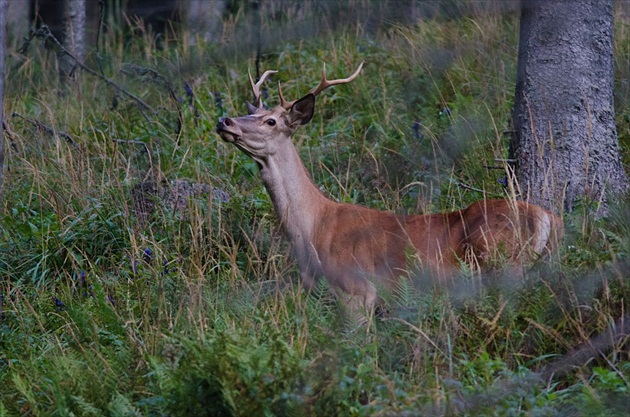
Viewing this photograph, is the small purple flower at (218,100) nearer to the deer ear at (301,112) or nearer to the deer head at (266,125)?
the deer head at (266,125)

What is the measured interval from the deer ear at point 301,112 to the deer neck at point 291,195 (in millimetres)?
239

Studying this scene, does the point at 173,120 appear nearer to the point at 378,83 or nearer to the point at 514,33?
the point at 378,83

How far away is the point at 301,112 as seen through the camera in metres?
6.28

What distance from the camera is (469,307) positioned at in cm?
425

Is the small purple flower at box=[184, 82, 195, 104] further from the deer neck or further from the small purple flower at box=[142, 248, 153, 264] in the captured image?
the small purple flower at box=[142, 248, 153, 264]

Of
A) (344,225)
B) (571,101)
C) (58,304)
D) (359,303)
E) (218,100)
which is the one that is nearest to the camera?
(359,303)

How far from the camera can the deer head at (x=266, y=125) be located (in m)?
5.90

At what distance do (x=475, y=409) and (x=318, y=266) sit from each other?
2328 mm

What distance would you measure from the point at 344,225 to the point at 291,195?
0.38 m

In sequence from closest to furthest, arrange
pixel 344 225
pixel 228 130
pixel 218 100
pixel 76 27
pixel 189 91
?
pixel 228 130
pixel 344 225
pixel 189 91
pixel 218 100
pixel 76 27

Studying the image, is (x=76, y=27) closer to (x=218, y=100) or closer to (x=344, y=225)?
(x=218, y=100)

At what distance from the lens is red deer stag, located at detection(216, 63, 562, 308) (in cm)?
548

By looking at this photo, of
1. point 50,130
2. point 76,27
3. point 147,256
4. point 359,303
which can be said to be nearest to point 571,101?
point 359,303

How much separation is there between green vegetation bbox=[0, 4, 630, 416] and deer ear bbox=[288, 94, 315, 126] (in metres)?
0.60
